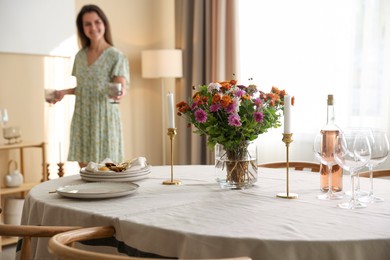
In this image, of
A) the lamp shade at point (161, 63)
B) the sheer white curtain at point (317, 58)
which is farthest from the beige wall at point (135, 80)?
the sheer white curtain at point (317, 58)

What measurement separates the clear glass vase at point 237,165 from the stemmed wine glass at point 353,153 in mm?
360

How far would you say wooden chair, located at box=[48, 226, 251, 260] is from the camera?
1.31 metres

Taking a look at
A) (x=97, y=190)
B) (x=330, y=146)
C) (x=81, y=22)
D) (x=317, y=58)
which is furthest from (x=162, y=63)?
(x=330, y=146)

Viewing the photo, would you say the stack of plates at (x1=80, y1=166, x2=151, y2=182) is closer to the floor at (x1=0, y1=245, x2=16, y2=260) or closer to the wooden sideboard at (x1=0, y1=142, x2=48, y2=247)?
the floor at (x1=0, y1=245, x2=16, y2=260)

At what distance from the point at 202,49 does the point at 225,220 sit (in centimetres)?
371

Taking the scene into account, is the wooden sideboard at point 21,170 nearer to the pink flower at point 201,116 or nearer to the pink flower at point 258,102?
the pink flower at point 201,116

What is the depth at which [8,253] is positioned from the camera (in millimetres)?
3861

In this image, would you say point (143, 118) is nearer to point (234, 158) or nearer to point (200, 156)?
point (200, 156)

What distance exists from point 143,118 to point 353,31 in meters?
2.29

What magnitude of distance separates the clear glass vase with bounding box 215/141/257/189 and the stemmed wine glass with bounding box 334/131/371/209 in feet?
1.18

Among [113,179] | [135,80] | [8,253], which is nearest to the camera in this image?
[113,179]

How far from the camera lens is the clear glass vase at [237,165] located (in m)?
2.09

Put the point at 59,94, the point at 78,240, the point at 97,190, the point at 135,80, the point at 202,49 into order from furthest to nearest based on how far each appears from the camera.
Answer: the point at 135,80 → the point at 202,49 → the point at 59,94 → the point at 97,190 → the point at 78,240

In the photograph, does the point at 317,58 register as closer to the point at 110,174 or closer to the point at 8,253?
the point at 110,174
